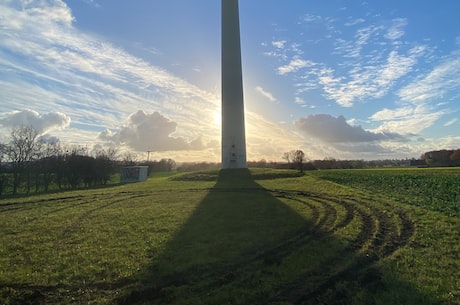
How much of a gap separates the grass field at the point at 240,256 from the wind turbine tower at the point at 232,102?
28237 millimetres

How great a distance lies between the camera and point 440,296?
22.5ft

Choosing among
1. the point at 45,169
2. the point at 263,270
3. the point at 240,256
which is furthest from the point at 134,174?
the point at 263,270

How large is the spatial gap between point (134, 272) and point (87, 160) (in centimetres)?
5455

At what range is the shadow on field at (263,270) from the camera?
699cm

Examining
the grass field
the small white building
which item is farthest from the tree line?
the grass field

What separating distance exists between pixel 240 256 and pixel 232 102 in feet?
123

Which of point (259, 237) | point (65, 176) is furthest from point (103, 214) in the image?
point (65, 176)

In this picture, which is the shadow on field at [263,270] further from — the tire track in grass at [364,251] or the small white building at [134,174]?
the small white building at [134,174]

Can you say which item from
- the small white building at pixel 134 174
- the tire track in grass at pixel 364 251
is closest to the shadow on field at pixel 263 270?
the tire track in grass at pixel 364 251

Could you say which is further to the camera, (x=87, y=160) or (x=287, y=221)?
(x=87, y=160)

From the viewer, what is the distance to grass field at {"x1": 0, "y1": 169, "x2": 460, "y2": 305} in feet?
23.6

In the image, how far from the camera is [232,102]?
150 ft

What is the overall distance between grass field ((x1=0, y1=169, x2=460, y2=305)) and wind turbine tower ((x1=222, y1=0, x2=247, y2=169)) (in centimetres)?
2824

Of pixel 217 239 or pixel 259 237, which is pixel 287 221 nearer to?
pixel 259 237
